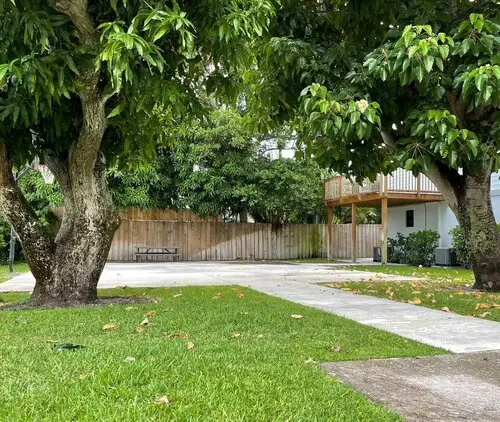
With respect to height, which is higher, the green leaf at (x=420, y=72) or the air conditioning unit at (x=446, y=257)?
Answer: the green leaf at (x=420, y=72)

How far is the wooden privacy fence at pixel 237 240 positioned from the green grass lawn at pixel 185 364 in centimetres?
1530

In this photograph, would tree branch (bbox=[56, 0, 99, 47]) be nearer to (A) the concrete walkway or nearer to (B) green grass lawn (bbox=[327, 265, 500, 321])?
(A) the concrete walkway

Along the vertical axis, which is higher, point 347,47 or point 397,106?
point 347,47

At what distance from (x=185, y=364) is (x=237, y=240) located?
63.8 ft

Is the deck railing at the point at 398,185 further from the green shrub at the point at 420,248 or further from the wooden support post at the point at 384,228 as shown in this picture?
the green shrub at the point at 420,248

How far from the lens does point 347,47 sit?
7461 millimetres

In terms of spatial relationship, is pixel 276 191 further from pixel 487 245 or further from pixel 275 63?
pixel 275 63

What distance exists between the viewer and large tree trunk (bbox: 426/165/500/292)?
351 inches

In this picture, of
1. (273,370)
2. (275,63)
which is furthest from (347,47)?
(273,370)

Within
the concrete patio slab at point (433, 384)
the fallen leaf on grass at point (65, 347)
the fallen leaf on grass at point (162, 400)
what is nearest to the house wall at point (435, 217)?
the concrete patio slab at point (433, 384)

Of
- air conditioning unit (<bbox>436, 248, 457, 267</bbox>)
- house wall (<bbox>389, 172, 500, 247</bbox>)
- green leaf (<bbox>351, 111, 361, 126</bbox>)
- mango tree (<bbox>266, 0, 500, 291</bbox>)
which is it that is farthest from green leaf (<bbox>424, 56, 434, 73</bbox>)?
house wall (<bbox>389, 172, 500, 247</bbox>)

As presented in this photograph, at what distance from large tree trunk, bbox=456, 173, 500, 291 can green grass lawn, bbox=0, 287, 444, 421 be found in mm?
4178

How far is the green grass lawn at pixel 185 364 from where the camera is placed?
2.80 m

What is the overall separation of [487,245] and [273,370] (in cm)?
679
